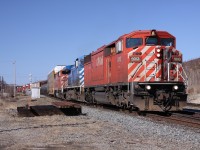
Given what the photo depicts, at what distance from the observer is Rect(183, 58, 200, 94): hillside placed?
43.4 meters

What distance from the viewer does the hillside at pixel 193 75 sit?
4344 cm

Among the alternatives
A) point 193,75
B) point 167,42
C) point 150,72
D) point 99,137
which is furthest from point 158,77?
point 193,75

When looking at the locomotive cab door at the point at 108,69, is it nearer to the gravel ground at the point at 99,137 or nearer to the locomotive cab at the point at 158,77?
the locomotive cab at the point at 158,77

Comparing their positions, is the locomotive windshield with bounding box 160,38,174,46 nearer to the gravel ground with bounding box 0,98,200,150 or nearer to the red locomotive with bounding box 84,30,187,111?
the red locomotive with bounding box 84,30,187,111

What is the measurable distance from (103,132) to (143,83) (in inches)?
205

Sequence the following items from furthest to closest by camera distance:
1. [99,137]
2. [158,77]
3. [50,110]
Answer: [50,110] < [158,77] < [99,137]

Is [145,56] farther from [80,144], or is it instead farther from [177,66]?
[80,144]

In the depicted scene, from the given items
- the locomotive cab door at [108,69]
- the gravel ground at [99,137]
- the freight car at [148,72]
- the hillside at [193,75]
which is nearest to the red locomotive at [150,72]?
the freight car at [148,72]

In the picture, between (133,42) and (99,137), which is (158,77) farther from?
(99,137)

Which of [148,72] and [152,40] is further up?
[152,40]

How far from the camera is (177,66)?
15641mm

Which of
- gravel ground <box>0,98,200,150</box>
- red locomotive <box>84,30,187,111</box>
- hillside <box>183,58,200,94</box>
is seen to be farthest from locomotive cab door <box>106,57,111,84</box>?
hillside <box>183,58,200,94</box>

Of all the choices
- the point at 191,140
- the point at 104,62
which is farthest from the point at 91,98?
the point at 191,140

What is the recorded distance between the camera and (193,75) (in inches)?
1993
